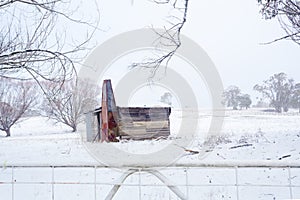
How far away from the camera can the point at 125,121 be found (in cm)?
1855

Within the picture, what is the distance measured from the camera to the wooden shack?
56.7ft

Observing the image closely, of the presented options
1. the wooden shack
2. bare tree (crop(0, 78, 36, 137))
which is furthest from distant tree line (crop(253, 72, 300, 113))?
bare tree (crop(0, 78, 36, 137))

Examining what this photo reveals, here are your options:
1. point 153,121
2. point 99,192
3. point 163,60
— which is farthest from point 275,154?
point 153,121

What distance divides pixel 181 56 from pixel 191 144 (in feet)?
23.0

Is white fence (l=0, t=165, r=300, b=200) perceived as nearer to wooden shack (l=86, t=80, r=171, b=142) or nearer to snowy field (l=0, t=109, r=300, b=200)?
snowy field (l=0, t=109, r=300, b=200)

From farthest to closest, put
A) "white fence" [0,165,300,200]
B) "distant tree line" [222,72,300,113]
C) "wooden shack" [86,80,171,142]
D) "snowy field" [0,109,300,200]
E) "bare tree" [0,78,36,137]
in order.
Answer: "distant tree line" [222,72,300,113] < "wooden shack" [86,80,171,142] < "bare tree" [0,78,36,137] < "white fence" [0,165,300,200] < "snowy field" [0,109,300,200]

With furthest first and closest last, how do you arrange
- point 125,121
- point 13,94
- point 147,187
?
point 125,121 < point 13,94 < point 147,187

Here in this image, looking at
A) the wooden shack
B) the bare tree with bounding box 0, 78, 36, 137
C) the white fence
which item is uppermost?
the bare tree with bounding box 0, 78, 36, 137

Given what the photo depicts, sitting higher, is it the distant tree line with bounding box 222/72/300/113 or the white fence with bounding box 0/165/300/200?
the distant tree line with bounding box 222/72/300/113

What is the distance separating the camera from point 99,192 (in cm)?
473

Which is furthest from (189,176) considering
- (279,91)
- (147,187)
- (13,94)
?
(279,91)

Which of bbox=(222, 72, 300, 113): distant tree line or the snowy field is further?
bbox=(222, 72, 300, 113): distant tree line

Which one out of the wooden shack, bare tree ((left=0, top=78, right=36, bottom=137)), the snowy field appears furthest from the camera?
the wooden shack

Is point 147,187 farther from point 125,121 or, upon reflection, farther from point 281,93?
point 281,93
